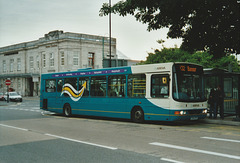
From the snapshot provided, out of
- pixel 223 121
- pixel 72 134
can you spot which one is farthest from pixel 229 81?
pixel 72 134

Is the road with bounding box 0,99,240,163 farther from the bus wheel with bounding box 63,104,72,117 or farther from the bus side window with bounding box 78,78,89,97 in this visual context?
the bus wheel with bounding box 63,104,72,117

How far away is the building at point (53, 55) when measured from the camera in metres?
51.6

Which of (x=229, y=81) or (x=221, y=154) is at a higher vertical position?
(x=229, y=81)

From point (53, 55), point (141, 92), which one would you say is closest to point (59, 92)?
point (141, 92)

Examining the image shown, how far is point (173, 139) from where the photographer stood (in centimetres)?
951

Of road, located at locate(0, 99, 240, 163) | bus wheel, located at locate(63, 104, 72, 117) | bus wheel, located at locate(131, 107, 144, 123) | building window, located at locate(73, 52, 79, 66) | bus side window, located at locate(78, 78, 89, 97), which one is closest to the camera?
road, located at locate(0, 99, 240, 163)

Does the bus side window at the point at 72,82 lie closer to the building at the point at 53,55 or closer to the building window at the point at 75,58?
the building at the point at 53,55

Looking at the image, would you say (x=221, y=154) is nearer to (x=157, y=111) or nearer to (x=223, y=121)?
(x=157, y=111)

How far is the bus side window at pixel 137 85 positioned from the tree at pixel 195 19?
120 inches

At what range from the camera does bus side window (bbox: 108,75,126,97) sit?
15234 mm

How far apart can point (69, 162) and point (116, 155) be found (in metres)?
1.20

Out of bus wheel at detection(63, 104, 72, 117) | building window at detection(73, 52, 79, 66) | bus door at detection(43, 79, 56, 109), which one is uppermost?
building window at detection(73, 52, 79, 66)

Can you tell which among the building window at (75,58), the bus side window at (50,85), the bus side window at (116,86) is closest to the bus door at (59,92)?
the bus side window at (50,85)

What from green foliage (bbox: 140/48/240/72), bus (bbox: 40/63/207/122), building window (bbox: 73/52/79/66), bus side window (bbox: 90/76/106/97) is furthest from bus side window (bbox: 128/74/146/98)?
building window (bbox: 73/52/79/66)
